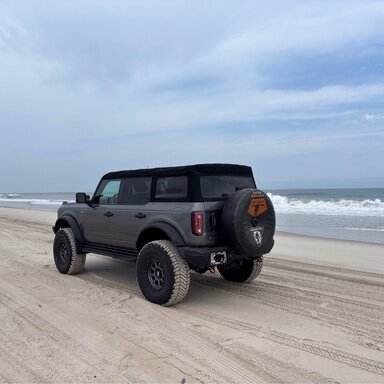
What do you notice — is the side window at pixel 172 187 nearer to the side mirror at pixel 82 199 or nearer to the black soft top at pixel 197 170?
the black soft top at pixel 197 170

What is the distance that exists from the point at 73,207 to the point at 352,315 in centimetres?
493

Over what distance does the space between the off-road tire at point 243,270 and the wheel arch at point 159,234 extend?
1184mm

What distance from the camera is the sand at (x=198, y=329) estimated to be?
3451 mm

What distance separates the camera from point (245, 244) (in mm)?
5172

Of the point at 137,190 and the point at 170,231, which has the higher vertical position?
the point at 137,190

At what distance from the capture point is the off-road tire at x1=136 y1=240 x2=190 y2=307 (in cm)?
510

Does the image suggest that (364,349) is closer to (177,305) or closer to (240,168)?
(177,305)

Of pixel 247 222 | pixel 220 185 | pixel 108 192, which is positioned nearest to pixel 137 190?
pixel 108 192

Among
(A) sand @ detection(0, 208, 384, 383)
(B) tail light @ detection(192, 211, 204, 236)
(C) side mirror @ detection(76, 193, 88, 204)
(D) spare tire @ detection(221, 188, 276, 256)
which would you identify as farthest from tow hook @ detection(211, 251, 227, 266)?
(C) side mirror @ detection(76, 193, 88, 204)

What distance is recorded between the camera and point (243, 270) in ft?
21.1

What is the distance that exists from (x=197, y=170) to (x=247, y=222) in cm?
95

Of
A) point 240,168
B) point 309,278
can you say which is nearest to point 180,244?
point 240,168

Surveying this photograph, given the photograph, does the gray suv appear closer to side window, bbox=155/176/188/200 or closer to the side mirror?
side window, bbox=155/176/188/200

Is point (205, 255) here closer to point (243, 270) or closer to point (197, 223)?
point (197, 223)
